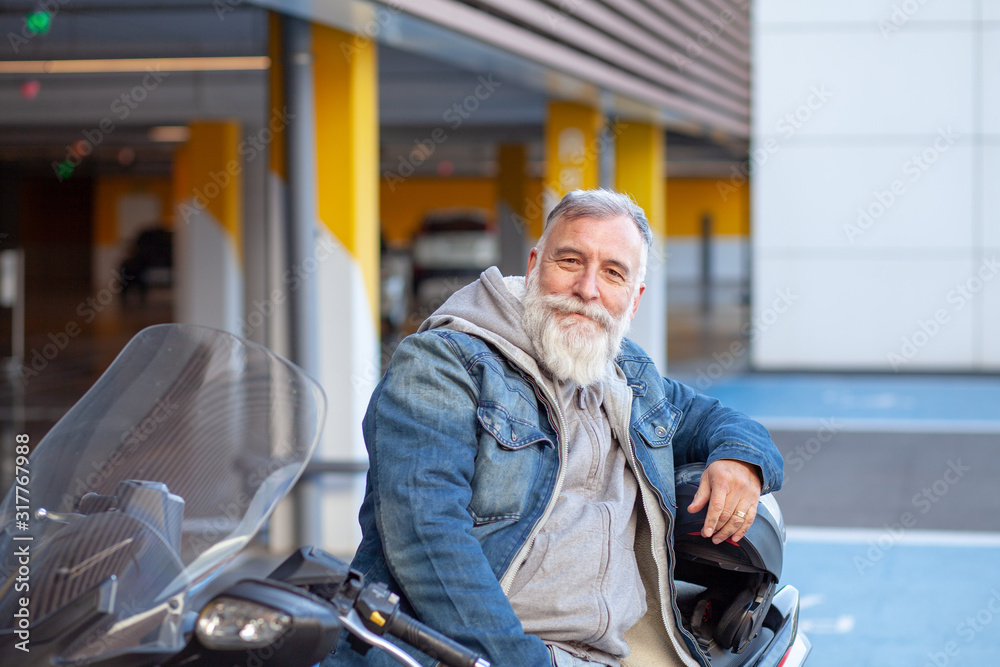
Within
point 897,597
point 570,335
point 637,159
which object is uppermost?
point 637,159

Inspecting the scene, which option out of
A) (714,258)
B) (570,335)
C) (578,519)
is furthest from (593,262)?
(714,258)

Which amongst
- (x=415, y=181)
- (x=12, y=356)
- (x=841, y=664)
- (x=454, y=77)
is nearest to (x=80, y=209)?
(x=415, y=181)

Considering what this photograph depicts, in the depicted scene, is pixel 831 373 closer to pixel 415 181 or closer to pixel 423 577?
pixel 423 577

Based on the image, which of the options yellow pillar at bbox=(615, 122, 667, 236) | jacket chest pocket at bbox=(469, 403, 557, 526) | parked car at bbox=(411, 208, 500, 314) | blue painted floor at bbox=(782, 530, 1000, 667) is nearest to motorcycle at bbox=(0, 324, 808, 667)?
jacket chest pocket at bbox=(469, 403, 557, 526)

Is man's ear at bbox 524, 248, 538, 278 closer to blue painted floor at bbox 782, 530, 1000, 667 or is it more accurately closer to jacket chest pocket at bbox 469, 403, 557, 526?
jacket chest pocket at bbox 469, 403, 557, 526

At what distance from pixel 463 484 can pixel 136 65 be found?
32.6 feet

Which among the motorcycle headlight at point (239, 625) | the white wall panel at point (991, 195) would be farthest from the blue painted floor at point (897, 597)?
the white wall panel at point (991, 195)

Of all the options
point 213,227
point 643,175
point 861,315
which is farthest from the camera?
point 861,315

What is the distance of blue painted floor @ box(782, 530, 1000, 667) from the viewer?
13.5 feet

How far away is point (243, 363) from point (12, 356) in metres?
14.1

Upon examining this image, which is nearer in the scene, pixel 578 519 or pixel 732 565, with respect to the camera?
pixel 578 519

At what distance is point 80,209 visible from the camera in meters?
33.7

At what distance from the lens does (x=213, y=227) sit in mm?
11531

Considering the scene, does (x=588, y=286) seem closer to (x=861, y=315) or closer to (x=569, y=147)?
(x=569, y=147)
